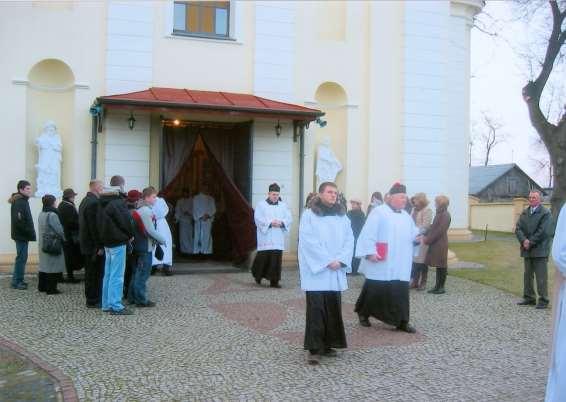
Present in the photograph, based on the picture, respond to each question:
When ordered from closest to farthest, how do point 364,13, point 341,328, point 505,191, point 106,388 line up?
point 106,388 < point 341,328 < point 364,13 < point 505,191

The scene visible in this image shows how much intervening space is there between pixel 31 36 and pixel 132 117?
8.65 feet

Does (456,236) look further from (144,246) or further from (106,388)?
(106,388)


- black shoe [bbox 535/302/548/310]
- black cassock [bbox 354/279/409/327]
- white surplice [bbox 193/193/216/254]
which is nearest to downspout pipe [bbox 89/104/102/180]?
white surplice [bbox 193/193/216/254]

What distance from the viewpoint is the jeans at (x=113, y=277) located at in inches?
369

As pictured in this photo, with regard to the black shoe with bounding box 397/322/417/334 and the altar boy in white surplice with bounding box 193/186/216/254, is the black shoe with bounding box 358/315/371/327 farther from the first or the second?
the altar boy in white surplice with bounding box 193/186/216/254

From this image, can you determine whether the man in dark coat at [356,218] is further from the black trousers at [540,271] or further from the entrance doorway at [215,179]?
the black trousers at [540,271]

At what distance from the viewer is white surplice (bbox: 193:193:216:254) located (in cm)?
1617

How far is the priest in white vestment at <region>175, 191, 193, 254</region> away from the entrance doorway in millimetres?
25

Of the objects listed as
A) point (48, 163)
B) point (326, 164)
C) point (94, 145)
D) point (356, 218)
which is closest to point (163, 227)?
point (94, 145)

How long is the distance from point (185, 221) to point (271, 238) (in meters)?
4.69

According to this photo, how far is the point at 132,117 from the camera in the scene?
1374cm

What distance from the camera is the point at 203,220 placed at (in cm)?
1617

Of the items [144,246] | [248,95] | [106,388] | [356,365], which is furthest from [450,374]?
[248,95]

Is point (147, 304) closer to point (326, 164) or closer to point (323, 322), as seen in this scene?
point (323, 322)
